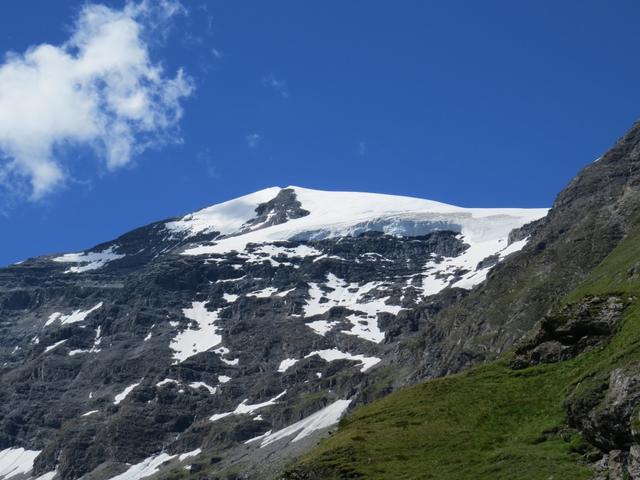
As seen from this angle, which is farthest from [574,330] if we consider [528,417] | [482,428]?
[482,428]

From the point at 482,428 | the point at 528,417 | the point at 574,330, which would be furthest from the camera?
the point at 574,330

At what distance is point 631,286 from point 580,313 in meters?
5.29

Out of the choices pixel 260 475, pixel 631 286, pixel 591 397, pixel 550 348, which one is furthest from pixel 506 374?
pixel 260 475

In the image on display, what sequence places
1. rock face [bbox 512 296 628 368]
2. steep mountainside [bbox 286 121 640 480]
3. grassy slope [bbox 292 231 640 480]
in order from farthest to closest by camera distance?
rock face [bbox 512 296 628 368] → grassy slope [bbox 292 231 640 480] → steep mountainside [bbox 286 121 640 480]

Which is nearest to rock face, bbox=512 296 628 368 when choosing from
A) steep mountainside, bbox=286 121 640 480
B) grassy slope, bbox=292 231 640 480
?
steep mountainside, bbox=286 121 640 480

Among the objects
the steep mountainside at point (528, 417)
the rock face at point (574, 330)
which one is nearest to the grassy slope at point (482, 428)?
the steep mountainside at point (528, 417)

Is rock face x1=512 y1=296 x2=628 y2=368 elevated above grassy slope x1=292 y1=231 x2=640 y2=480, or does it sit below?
above

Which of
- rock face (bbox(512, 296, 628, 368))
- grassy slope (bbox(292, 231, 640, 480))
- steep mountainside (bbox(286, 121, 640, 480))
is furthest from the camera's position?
rock face (bbox(512, 296, 628, 368))

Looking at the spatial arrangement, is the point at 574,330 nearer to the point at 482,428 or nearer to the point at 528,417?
the point at 528,417

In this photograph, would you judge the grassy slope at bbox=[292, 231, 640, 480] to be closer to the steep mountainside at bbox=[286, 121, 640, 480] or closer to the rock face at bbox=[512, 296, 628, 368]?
the steep mountainside at bbox=[286, 121, 640, 480]

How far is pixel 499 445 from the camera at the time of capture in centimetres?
5128

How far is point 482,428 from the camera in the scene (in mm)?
54438

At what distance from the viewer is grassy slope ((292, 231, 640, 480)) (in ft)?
153

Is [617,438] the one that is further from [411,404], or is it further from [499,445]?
[411,404]
